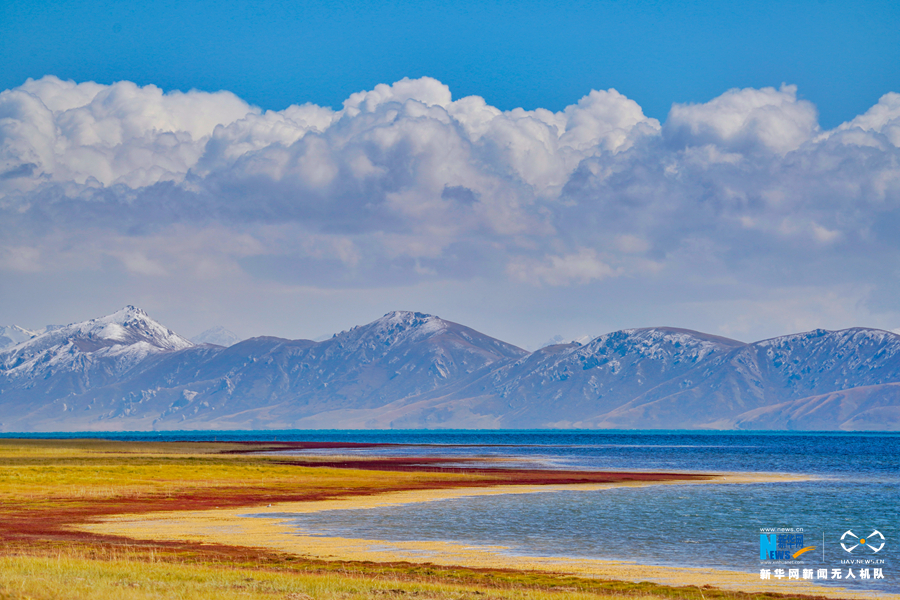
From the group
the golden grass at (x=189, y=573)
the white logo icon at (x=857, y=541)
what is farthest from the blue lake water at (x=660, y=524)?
the golden grass at (x=189, y=573)

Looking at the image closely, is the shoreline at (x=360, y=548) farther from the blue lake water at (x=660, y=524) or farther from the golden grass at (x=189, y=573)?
the blue lake water at (x=660, y=524)

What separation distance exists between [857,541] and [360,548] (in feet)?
90.2

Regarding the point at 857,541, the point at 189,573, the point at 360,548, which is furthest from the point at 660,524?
the point at 189,573

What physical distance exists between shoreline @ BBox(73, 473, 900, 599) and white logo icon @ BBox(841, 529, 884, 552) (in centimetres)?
1272

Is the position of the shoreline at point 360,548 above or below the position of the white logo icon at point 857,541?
above

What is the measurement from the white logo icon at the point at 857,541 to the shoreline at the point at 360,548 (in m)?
12.7

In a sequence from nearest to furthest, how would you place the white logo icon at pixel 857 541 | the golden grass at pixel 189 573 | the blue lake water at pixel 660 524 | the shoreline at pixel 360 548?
the golden grass at pixel 189 573
the shoreline at pixel 360 548
the blue lake water at pixel 660 524
the white logo icon at pixel 857 541

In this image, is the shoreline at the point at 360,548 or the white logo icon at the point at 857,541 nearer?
the shoreline at the point at 360,548

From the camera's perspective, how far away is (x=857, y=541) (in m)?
50.6

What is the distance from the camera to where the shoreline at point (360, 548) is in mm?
36875

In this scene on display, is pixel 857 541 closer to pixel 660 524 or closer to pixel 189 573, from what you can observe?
pixel 660 524

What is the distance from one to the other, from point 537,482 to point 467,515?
3607 cm

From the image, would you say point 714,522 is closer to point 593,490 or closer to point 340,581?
point 593,490

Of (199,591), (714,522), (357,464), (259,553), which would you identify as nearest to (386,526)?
(259,553)
